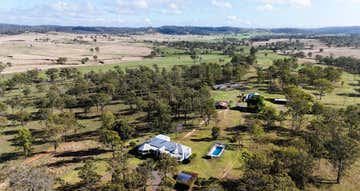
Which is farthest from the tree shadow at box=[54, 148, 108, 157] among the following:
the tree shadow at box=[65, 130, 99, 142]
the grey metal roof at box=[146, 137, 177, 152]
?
the grey metal roof at box=[146, 137, 177, 152]

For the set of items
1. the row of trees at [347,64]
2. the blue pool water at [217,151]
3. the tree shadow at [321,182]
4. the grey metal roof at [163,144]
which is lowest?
the tree shadow at [321,182]

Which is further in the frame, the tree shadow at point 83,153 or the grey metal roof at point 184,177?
the tree shadow at point 83,153

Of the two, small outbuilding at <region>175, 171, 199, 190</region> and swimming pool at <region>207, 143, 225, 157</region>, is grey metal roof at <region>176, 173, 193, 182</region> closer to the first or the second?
small outbuilding at <region>175, 171, 199, 190</region>

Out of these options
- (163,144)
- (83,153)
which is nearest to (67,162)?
(83,153)

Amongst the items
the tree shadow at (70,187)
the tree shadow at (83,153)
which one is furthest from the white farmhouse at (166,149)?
the tree shadow at (70,187)

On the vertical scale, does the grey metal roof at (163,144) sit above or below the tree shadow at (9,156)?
above

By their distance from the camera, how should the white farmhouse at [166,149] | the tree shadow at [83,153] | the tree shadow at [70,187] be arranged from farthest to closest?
the tree shadow at [83,153] → the white farmhouse at [166,149] → the tree shadow at [70,187]

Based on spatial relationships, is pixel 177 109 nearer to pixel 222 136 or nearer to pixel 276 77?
pixel 222 136

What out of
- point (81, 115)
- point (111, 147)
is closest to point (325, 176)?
point (111, 147)

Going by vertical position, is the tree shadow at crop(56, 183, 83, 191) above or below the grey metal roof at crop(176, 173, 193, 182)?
below

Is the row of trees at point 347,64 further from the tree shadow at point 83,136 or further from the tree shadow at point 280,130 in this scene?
the tree shadow at point 83,136

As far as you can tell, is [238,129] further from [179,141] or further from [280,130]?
[179,141]
